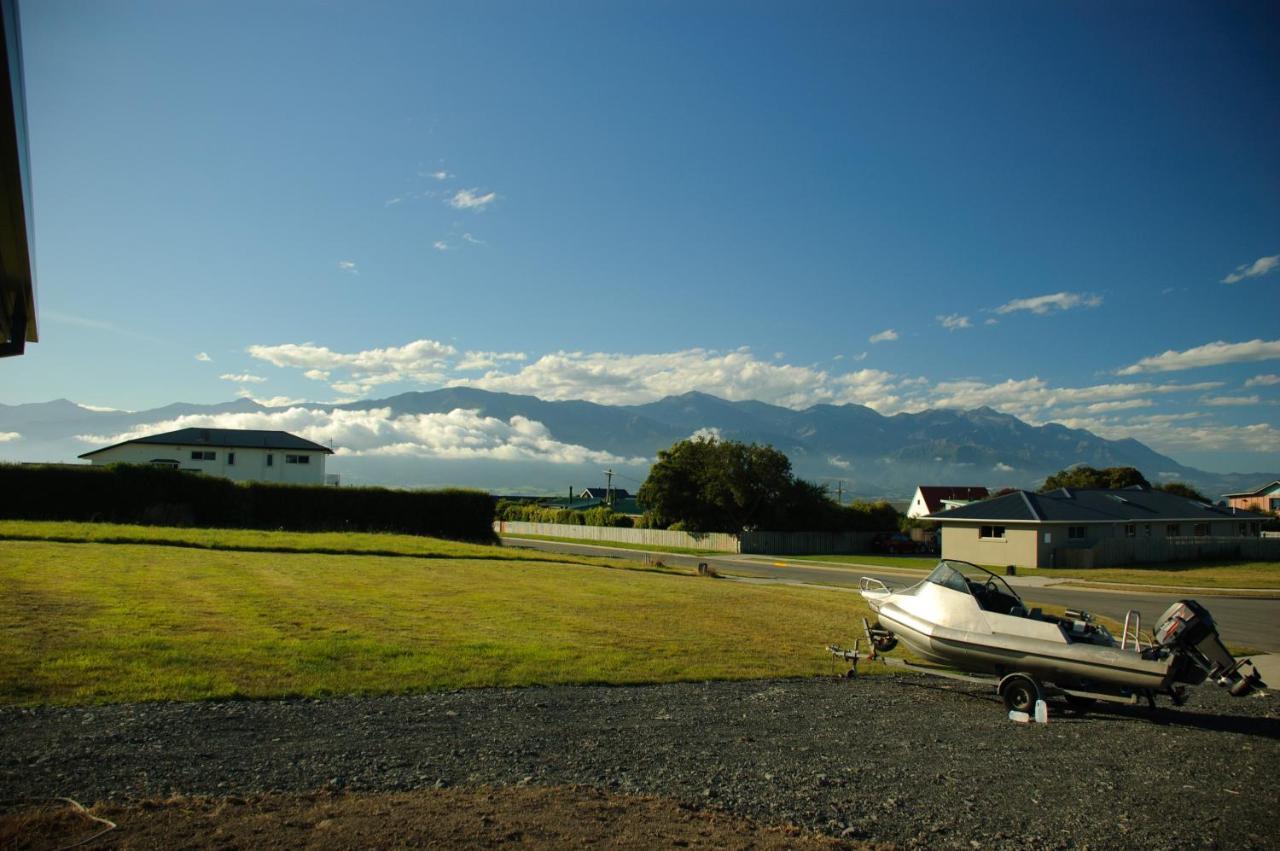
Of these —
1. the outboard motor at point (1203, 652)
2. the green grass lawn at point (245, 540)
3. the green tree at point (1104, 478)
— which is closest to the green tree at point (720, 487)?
the green grass lawn at point (245, 540)

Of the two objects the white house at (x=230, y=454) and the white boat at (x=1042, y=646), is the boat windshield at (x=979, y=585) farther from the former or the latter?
the white house at (x=230, y=454)

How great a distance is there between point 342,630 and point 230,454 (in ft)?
197

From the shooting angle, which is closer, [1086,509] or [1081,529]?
[1081,529]

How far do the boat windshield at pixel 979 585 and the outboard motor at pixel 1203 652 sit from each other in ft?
6.48

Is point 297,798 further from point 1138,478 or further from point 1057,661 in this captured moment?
point 1138,478

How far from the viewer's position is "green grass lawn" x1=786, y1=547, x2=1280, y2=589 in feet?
122

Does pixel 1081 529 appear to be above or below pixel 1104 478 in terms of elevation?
below

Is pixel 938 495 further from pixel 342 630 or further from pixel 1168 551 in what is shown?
pixel 342 630

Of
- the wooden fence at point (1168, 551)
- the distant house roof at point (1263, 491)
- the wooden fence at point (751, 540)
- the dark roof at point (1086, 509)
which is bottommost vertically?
the wooden fence at point (751, 540)

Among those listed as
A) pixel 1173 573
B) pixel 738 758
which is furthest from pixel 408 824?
pixel 1173 573

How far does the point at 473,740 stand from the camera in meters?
8.01

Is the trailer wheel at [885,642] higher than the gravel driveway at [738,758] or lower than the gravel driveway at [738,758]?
higher

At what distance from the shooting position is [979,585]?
11.6 meters

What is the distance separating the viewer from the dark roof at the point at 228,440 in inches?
2564
